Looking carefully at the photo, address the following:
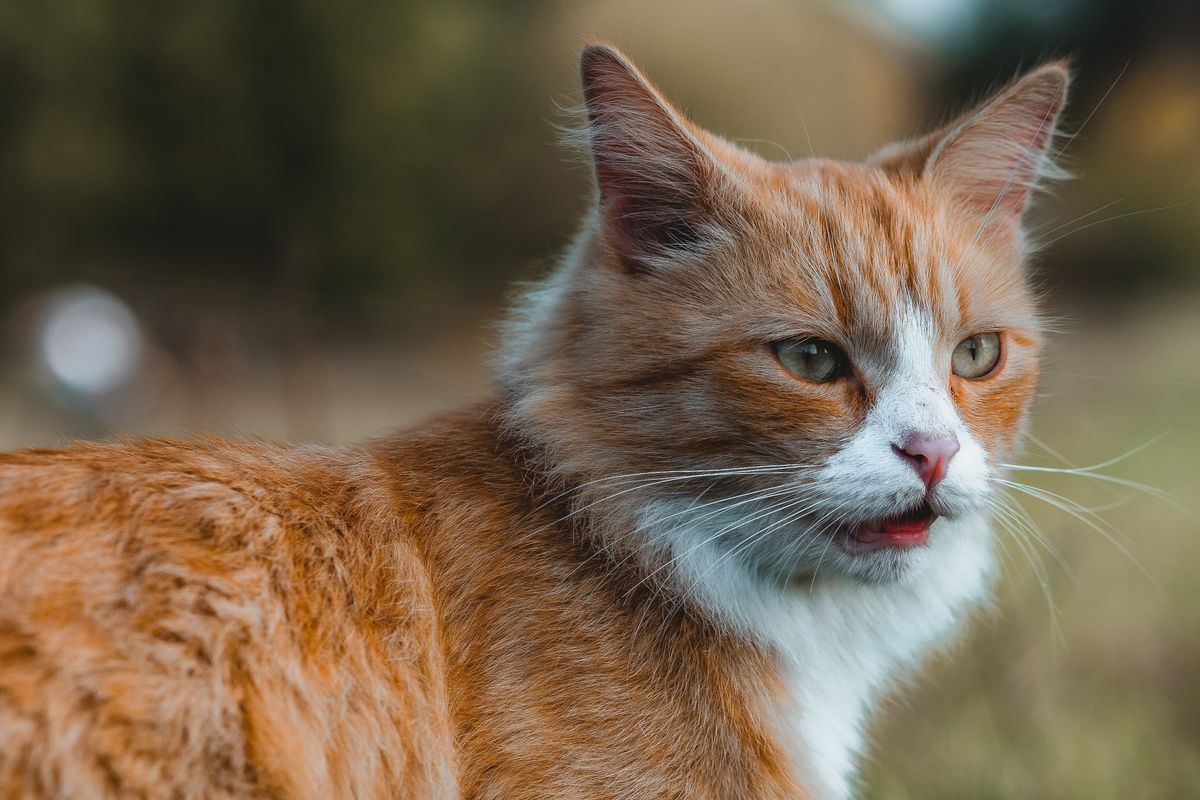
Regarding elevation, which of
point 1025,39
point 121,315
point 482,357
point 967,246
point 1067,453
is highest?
point 1025,39

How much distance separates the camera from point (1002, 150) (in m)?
2.55

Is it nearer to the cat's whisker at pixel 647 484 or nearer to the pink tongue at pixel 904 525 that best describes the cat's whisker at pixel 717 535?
the cat's whisker at pixel 647 484

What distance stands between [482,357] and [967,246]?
1313 millimetres

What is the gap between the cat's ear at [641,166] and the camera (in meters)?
2.16

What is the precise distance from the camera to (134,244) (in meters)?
8.33

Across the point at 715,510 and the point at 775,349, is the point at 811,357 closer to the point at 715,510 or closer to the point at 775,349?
the point at 775,349

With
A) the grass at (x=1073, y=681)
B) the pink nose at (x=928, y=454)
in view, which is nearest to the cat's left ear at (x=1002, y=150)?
the grass at (x=1073, y=681)

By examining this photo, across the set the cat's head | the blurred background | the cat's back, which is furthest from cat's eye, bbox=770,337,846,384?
the blurred background

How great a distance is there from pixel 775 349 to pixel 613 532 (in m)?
0.53

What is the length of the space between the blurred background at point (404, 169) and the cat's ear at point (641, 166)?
379cm

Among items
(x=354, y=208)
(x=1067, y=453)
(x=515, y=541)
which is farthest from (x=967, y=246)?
(x=354, y=208)

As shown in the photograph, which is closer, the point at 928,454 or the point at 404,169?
the point at 928,454

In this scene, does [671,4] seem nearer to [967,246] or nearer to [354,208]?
[354,208]

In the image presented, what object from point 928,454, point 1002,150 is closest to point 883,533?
point 928,454
